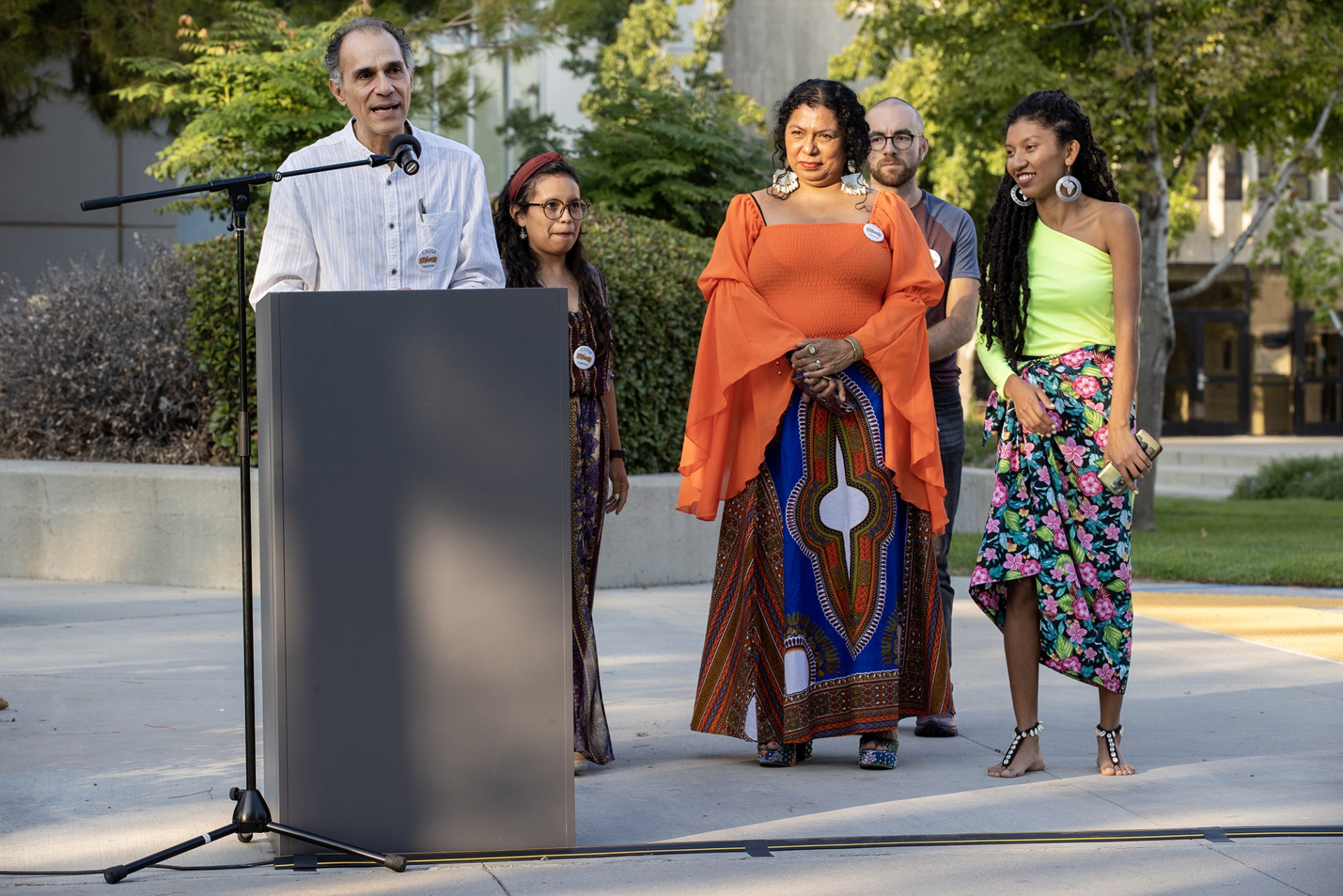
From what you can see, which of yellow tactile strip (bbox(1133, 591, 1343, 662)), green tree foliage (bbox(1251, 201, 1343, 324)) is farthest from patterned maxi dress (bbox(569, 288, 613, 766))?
green tree foliage (bbox(1251, 201, 1343, 324))

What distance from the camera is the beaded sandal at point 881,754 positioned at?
4492 millimetres

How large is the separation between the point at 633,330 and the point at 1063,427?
477 centimetres

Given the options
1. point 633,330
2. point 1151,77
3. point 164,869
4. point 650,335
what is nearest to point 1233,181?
point 1151,77

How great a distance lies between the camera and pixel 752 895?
10.6 feet

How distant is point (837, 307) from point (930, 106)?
31.7 ft

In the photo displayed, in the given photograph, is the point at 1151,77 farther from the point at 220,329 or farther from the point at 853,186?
the point at 853,186

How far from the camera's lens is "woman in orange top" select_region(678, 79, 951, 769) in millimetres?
4496

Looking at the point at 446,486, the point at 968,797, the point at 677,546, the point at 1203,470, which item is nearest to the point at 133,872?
the point at 446,486

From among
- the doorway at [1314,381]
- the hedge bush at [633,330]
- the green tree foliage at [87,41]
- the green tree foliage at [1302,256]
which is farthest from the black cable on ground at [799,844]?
the doorway at [1314,381]

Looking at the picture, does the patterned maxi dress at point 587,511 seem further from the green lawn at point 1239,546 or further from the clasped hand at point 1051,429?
the green lawn at point 1239,546

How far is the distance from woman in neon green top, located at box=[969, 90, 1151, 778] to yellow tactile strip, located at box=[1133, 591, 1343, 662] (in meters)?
2.61

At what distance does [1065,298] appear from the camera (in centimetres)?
452

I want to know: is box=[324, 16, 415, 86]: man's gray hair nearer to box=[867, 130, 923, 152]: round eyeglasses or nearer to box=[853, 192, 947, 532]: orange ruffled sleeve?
box=[853, 192, 947, 532]: orange ruffled sleeve

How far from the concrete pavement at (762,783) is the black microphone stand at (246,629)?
0.06 metres
